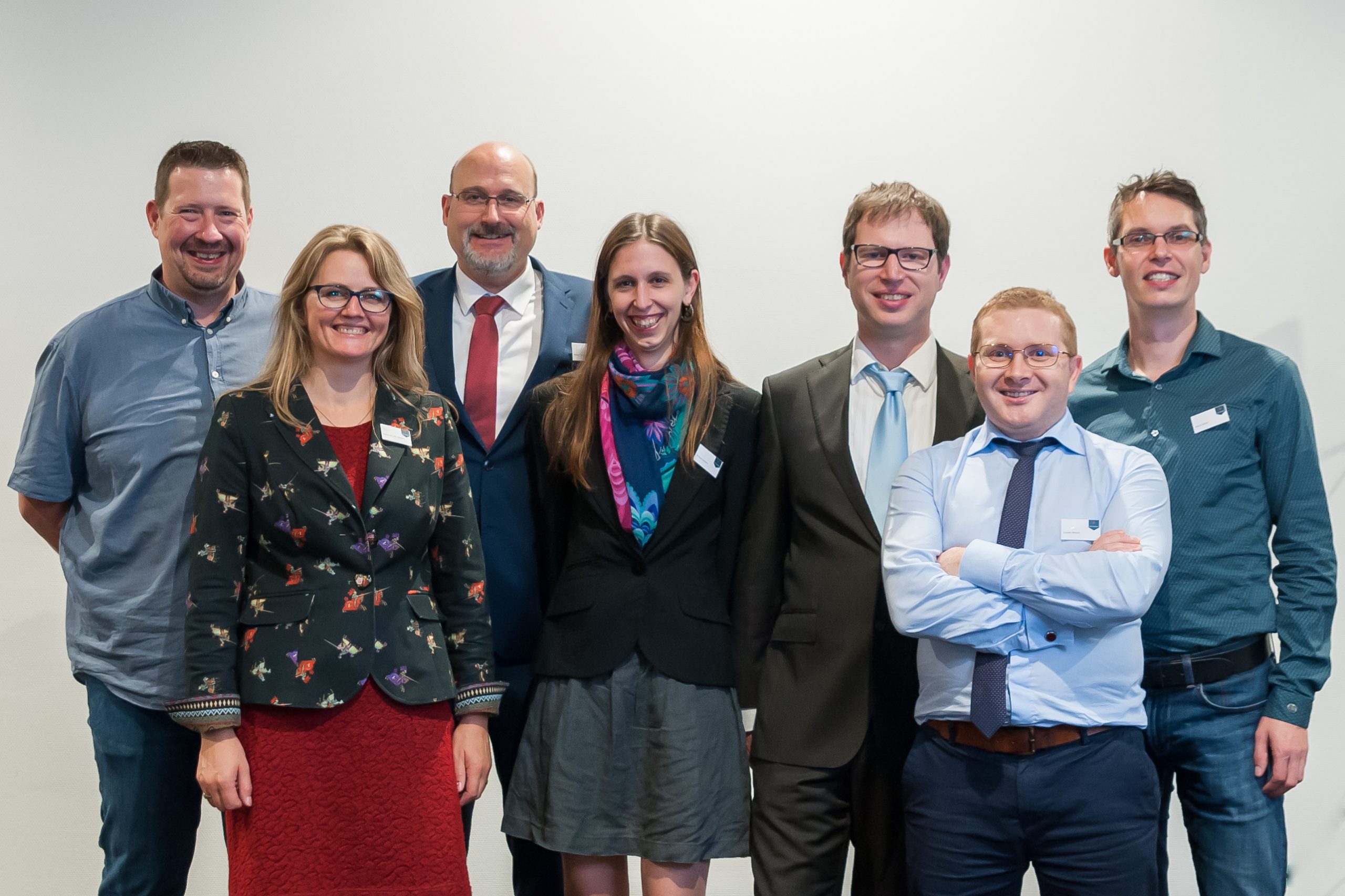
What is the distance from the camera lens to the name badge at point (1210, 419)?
2.38m

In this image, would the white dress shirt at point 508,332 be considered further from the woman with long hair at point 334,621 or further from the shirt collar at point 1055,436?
the shirt collar at point 1055,436

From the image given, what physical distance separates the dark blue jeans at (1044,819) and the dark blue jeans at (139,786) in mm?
1662

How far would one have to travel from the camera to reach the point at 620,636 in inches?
87.0

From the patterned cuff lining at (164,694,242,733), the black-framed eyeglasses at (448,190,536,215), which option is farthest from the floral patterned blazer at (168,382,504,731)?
the black-framed eyeglasses at (448,190,536,215)

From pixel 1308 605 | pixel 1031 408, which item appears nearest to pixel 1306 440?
pixel 1308 605

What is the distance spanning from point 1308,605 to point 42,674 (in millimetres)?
3804

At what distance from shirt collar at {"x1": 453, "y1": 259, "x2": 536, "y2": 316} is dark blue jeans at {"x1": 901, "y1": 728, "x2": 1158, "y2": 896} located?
58.1 inches

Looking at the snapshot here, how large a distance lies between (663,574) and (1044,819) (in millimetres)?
860

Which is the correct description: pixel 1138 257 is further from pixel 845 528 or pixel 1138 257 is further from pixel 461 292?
pixel 461 292

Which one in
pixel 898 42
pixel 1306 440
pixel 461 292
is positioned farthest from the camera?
pixel 898 42

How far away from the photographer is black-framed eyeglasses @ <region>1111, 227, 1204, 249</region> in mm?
2455

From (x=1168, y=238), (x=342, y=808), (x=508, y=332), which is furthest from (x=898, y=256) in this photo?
(x=342, y=808)

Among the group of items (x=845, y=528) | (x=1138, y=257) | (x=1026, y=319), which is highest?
(x=1138, y=257)

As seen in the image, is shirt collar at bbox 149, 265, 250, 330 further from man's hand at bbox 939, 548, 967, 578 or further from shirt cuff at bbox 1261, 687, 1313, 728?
shirt cuff at bbox 1261, 687, 1313, 728
